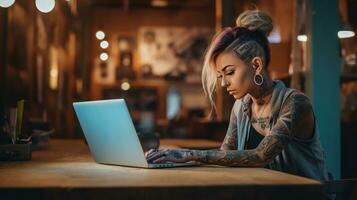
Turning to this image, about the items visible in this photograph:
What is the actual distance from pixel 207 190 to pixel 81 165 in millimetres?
859

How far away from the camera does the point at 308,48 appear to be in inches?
152

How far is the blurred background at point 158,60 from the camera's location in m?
3.84

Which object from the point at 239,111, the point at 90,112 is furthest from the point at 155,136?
the point at 90,112

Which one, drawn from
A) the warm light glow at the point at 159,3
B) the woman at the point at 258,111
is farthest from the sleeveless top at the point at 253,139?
the warm light glow at the point at 159,3

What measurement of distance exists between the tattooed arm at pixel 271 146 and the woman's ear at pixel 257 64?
0.19m

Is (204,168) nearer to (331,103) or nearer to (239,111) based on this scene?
(239,111)

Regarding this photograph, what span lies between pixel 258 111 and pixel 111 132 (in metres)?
0.77

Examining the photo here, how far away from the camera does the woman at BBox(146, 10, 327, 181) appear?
6.73 feet

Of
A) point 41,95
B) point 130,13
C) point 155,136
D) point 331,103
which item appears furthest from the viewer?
point 130,13

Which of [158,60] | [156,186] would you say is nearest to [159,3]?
[158,60]

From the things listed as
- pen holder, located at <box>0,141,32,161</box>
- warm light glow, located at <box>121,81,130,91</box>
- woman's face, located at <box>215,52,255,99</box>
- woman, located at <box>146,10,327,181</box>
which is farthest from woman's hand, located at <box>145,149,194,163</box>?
warm light glow, located at <box>121,81,130,91</box>

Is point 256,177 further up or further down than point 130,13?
further down

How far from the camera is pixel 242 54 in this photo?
2.33m

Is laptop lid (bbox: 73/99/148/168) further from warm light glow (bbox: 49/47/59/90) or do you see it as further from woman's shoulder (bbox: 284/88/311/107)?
warm light glow (bbox: 49/47/59/90)
